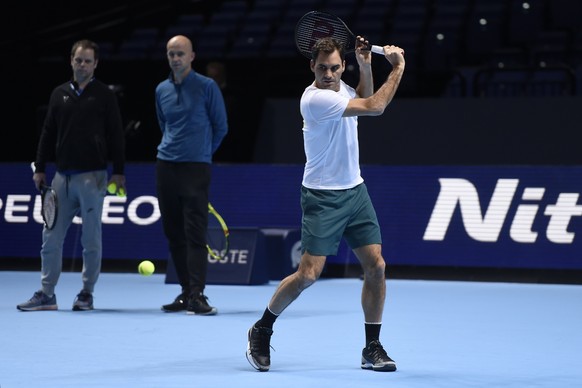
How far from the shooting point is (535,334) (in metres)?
8.03

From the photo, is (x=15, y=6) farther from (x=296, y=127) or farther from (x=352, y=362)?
(x=352, y=362)

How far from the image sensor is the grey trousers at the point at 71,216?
9.20 metres

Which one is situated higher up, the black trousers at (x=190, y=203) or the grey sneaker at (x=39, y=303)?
the black trousers at (x=190, y=203)

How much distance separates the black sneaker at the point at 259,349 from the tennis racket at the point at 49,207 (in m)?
3.12

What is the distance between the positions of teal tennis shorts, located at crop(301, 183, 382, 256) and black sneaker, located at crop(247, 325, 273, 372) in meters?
0.54

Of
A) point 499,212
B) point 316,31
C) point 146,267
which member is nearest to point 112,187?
point 146,267

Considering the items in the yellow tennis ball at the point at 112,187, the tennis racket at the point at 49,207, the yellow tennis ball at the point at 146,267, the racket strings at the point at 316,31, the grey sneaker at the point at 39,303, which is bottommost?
the grey sneaker at the point at 39,303

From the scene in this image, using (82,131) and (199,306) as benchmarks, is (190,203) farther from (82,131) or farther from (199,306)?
(82,131)

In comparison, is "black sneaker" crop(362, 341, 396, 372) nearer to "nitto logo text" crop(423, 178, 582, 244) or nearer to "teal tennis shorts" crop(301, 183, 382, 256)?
"teal tennis shorts" crop(301, 183, 382, 256)

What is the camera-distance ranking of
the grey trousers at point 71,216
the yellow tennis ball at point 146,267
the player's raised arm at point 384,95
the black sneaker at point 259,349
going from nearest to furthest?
the player's raised arm at point 384,95
the black sneaker at point 259,349
the grey trousers at point 71,216
the yellow tennis ball at point 146,267

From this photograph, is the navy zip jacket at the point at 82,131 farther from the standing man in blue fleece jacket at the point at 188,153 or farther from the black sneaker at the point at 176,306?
the black sneaker at the point at 176,306

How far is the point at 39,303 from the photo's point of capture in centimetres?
929

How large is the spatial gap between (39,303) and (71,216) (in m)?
0.75

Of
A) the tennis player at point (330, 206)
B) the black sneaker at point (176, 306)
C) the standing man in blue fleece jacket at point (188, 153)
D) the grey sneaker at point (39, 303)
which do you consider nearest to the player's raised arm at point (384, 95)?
the tennis player at point (330, 206)
